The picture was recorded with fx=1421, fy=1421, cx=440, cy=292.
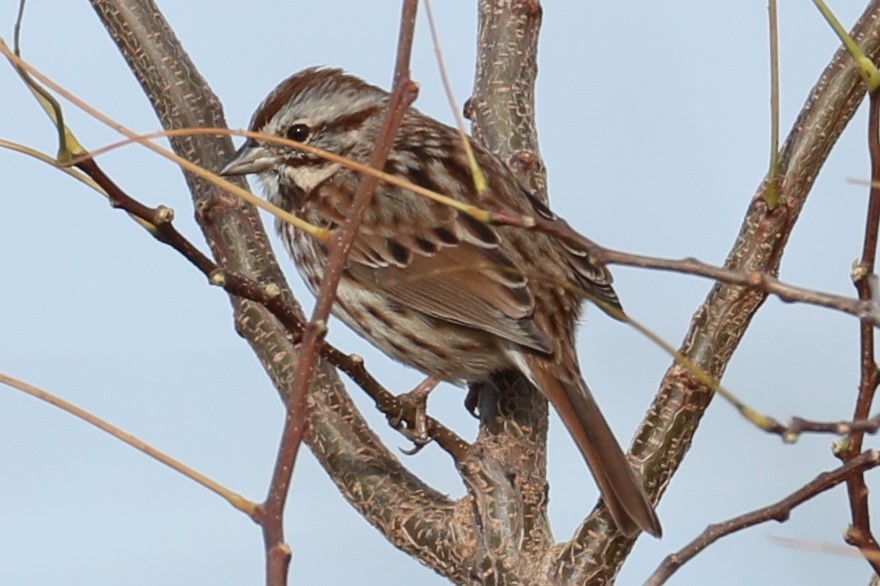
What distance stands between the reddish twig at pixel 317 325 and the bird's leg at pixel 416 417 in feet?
4.21

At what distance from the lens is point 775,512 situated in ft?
6.42

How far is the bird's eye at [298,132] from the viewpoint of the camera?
13.5 ft

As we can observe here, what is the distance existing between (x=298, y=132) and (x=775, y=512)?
249 cm

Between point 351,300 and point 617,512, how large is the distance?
4.63 feet

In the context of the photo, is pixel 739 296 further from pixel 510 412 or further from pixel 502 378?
pixel 502 378

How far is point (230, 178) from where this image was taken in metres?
3.93

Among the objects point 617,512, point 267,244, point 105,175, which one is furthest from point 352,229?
point 267,244

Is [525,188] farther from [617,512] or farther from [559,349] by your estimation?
[617,512]

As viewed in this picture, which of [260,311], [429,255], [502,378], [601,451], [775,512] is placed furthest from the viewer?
[429,255]

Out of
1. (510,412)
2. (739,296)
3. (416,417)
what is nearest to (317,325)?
(416,417)

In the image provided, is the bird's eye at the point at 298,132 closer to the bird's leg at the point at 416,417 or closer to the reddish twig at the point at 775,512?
the bird's leg at the point at 416,417

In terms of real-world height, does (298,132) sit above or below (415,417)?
above

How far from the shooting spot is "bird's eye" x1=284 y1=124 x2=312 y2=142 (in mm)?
4125

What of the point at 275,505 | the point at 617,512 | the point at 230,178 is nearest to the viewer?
the point at 275,505
